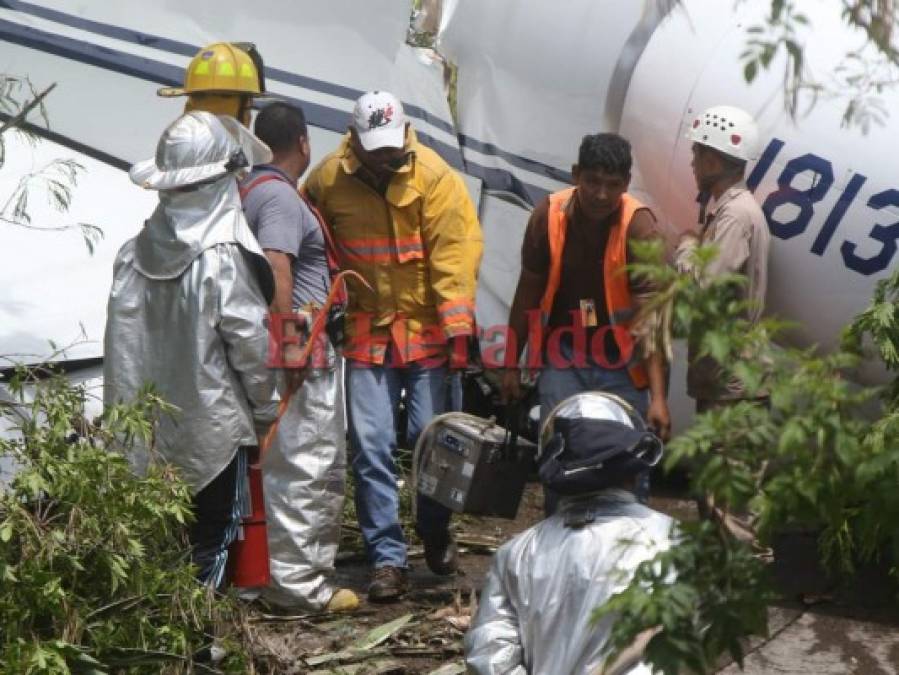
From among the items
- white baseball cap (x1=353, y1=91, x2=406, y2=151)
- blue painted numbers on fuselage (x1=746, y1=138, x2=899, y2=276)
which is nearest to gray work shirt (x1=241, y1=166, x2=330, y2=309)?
white baseball cap (x1=353, y1=91, x2=406, y2=151)

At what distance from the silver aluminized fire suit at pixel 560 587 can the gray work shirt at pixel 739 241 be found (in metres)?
2.34

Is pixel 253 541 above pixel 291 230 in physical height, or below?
below

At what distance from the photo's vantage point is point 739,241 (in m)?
6.08

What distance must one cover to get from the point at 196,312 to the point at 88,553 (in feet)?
3.06

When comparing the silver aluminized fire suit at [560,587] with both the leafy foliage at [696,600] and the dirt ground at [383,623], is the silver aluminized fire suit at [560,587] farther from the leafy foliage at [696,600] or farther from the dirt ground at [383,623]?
the dirt ground at [383,623]

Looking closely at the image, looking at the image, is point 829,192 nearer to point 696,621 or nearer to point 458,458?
point 458,458

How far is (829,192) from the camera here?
20.5 ft

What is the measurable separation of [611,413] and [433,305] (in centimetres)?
235

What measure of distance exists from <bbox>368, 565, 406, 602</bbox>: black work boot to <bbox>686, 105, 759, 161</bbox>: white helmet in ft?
6.25

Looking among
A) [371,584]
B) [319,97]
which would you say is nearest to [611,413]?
[371,584]

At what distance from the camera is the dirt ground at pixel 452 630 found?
552cm

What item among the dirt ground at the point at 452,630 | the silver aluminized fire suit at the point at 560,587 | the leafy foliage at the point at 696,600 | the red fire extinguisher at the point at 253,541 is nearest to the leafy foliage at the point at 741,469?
the leafy foliage at the point at 696,600

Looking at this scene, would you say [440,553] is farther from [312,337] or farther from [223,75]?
[223,75]

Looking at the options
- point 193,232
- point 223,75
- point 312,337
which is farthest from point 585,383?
point 223,75
